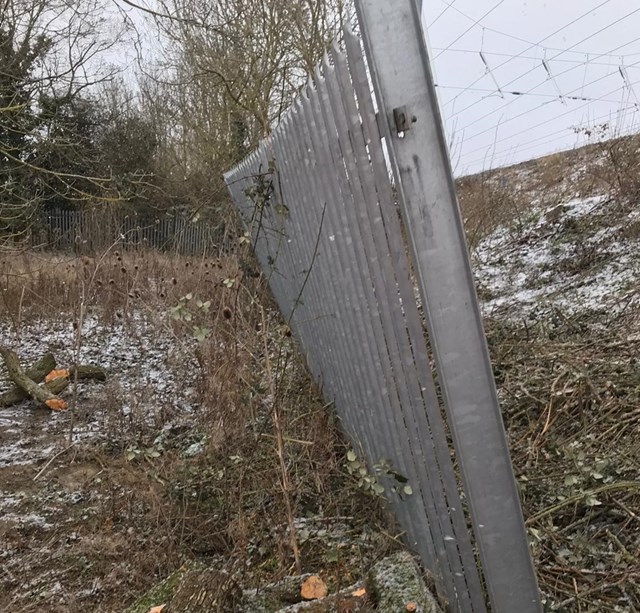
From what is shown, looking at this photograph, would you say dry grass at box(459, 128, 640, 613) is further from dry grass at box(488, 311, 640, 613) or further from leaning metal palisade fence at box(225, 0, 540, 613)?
leaning metal palisade fence at box(225, 0, 540, 613)

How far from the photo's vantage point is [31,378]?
4.93 m

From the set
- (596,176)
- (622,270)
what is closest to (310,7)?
(596,176)

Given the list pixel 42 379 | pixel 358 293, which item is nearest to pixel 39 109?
pixel 42 379

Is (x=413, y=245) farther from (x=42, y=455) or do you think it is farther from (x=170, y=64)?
(x=170, y=64)

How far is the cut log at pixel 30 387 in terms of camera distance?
456 centimetres

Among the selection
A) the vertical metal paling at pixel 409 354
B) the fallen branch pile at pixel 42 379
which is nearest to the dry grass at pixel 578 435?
the vertical metal paling at pixel 409 354

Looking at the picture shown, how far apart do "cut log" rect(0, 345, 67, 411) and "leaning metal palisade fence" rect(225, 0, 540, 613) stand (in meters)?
3.48

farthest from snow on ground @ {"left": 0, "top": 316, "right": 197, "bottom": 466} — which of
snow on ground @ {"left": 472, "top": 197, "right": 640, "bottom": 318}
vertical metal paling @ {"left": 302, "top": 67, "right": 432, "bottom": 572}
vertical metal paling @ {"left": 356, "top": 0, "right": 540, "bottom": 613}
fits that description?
vertical metal paling @ {"left": 356, "top": 0, "right": 540, "bottom": 613}

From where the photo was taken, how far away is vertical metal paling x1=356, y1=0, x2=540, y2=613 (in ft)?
4.08

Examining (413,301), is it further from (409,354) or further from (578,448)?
(578,448)

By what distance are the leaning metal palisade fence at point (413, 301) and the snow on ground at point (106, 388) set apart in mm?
2639

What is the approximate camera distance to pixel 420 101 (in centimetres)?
124

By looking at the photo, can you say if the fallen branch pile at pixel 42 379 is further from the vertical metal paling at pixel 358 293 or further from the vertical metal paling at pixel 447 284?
the vertical metal paling at pixel 447 284

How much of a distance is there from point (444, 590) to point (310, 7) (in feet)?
29.3
